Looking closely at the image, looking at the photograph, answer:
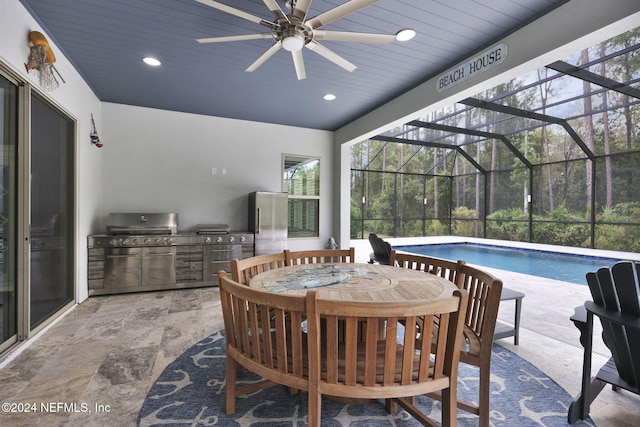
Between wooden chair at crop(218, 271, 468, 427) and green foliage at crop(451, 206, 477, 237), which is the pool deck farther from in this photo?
green foliage at crop(451, 206, 477, 237)

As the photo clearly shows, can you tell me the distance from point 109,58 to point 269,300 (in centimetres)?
366

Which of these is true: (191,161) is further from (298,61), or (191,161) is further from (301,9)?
(301,9)

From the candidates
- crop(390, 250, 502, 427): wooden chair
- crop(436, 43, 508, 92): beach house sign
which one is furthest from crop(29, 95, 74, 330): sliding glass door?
crop(436, 43, 508, 92): beach house sign

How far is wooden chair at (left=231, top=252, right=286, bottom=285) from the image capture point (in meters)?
2.03

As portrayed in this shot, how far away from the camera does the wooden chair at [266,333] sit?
4.08ft

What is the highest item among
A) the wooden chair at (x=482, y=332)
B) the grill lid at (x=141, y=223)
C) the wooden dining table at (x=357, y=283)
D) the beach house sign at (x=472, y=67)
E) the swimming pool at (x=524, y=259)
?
the beach house sign at (x=472, y=67)

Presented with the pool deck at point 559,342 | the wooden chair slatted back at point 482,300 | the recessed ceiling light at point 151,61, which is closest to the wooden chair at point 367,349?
the wooden chair slatted back at point 482,300

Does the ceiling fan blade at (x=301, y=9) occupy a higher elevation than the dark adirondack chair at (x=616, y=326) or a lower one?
higher

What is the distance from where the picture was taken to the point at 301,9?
1.96 metres

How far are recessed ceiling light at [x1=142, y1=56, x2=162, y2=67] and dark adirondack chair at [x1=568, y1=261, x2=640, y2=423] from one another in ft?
14.1

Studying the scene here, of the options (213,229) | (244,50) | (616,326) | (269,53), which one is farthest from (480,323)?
(213,229)

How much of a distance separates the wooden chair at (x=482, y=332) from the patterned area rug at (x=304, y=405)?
0.31 metres

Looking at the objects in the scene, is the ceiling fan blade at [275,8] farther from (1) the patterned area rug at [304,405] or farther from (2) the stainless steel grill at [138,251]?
(2) the stainless steel grill at [138,251]

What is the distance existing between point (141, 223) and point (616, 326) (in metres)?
5.09
